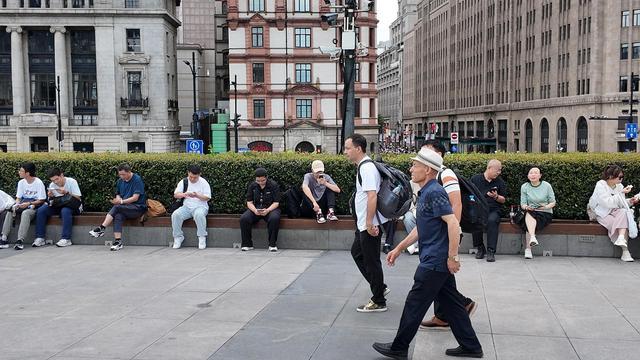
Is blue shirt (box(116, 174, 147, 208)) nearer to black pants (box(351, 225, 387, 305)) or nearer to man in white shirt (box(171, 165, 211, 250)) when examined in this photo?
man in white shirt (box(171, 165, 211, 250))

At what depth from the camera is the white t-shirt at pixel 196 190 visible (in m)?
13.5

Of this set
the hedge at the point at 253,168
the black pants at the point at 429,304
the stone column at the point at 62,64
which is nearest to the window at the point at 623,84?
the stone column at the point at 62,64

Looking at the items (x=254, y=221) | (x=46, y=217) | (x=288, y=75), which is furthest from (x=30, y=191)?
(x=288, y=75)

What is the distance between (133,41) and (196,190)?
2220 inches

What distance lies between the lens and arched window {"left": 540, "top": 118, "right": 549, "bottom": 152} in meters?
85.7

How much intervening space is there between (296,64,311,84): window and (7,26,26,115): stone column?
2642 centimetres

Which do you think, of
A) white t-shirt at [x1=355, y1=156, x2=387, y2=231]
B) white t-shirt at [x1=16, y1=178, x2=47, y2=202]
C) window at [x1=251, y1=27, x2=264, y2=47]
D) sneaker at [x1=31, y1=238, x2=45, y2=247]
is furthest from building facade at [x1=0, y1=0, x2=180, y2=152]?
white t-shirt at [x1=355, y1=156, x2=387, y2=231]

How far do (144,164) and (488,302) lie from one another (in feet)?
27.2

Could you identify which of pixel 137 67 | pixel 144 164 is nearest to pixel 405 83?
pixel 137 67

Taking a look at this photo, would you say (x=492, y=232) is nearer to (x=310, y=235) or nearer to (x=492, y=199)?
(x=492, y=199)

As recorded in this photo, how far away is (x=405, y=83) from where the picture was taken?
169875 mm

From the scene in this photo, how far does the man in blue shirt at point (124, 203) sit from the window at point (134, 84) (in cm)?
5457

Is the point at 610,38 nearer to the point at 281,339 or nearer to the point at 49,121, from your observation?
the point at 49,121

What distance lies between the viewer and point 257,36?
65.9 m
